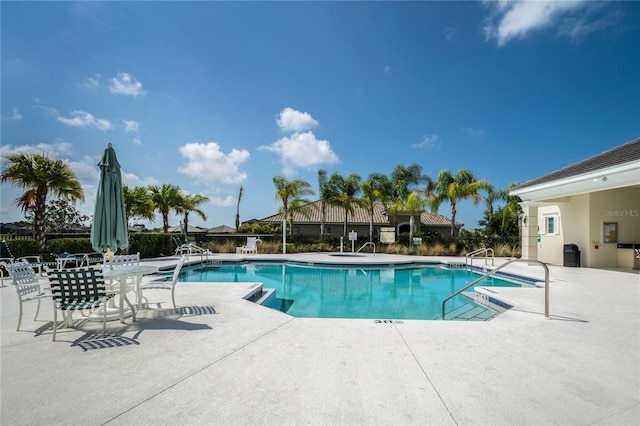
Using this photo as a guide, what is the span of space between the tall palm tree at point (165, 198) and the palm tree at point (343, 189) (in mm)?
12728

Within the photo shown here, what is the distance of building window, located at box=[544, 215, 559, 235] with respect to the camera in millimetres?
14627

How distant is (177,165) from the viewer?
1828 cm

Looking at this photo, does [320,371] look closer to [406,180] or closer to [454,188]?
[454,188]

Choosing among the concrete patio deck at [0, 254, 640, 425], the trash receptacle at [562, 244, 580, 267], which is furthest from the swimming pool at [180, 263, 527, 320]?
the trash receptacle at [562, 244, 580, 267]

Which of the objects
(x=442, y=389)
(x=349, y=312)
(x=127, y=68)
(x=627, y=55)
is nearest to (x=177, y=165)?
(x=127, y=68)

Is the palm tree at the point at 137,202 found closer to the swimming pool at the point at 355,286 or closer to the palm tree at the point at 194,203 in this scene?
the palm tree at the point at 194,203

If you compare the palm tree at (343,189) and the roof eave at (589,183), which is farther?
the palm tree at (343,189)

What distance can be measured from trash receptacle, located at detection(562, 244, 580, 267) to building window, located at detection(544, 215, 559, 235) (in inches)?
53.4

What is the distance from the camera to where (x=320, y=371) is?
3139mm

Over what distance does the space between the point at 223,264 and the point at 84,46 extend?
34.3 feet

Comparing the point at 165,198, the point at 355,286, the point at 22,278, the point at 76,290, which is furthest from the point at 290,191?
the point at 76,290

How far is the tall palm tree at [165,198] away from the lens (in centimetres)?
2475

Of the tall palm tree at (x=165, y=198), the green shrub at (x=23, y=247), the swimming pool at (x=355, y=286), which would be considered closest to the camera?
the swimming pool at (x=355, y=286)

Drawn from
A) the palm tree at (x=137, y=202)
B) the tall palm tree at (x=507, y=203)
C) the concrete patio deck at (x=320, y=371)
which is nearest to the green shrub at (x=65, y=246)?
the concrete patio deck at (x=320, y=371)
